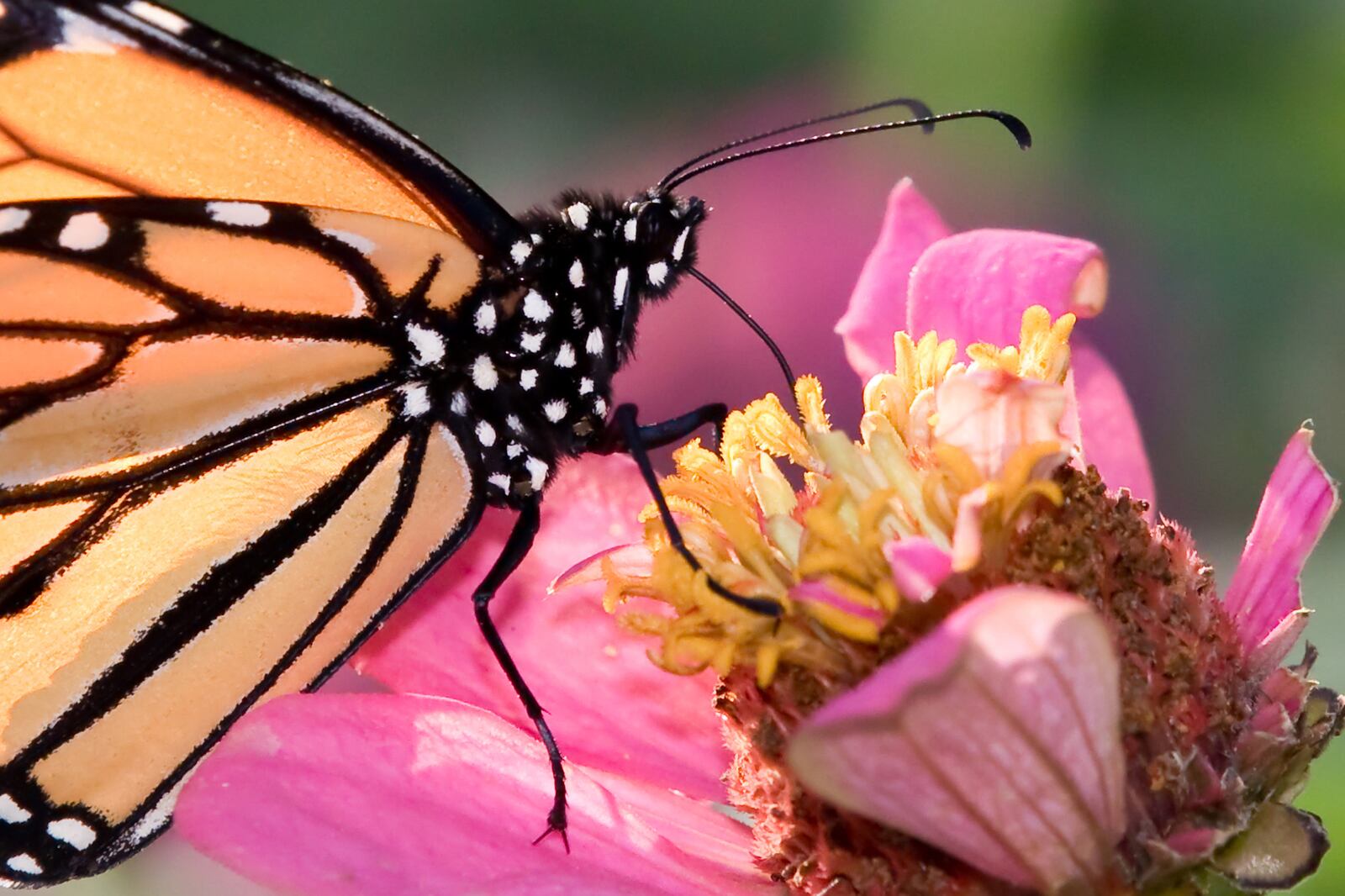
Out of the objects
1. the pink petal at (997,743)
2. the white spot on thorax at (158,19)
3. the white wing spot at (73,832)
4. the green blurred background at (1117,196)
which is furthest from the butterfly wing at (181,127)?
the green blurred background at (1117,196)

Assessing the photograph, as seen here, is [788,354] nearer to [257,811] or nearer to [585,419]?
[585,419]

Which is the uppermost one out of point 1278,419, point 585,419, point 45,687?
point 585,419

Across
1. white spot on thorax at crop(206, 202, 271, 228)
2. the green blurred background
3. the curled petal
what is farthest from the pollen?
the green blurred background

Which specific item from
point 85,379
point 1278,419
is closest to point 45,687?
point 85,379

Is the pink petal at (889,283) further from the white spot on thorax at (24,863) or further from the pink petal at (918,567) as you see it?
the white spot on thorax at (24,863)

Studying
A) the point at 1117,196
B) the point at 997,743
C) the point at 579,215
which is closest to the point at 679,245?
the point at 579,215

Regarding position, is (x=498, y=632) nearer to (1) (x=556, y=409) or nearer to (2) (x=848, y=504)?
(1) (x=556, y=409)
